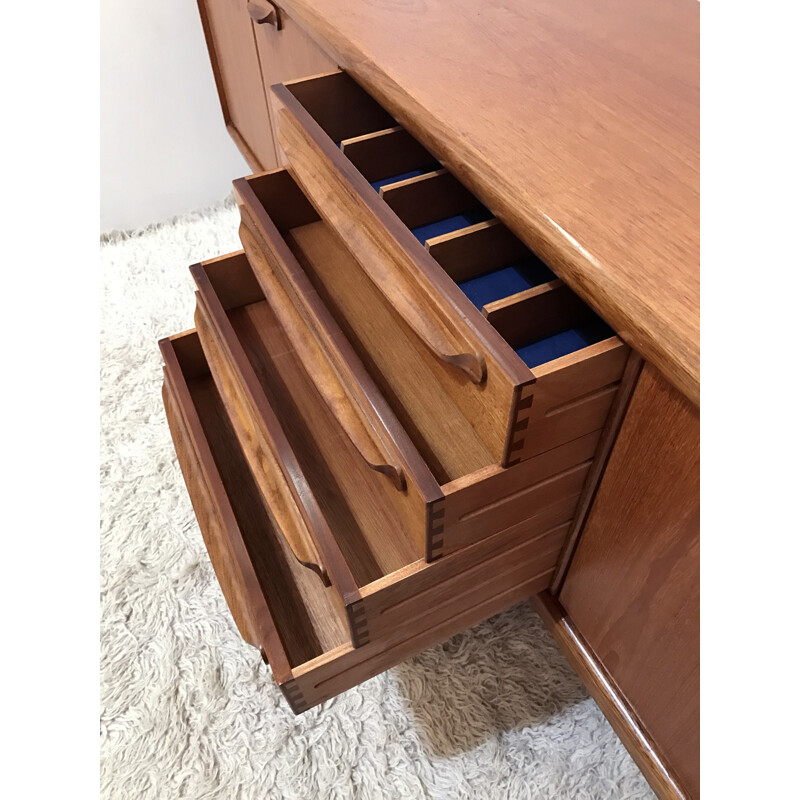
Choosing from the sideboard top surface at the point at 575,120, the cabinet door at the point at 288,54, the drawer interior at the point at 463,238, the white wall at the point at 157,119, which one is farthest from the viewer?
the white wall at the point at 157,119

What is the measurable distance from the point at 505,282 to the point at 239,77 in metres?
0.93

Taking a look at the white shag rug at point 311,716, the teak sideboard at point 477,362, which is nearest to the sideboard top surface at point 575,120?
the teak sideboard at point 477,362

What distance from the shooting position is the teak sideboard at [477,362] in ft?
1.45

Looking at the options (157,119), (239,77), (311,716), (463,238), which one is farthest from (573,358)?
(157,119)

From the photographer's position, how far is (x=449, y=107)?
1.76 feet

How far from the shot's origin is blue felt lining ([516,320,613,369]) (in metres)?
0.52

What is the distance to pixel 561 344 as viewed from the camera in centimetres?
52

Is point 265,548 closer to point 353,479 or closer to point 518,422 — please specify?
point 353,479

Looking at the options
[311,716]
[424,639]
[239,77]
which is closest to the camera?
[424,639]

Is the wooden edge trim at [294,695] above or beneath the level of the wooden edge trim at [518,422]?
beneath

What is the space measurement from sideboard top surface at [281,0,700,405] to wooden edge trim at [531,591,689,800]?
426 mm

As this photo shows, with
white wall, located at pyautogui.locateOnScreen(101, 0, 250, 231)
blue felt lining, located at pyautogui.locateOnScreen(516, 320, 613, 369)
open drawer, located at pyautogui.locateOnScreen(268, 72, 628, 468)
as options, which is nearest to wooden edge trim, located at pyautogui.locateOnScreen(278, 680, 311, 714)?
open drawer, located at pyautogui.locateOnScreen(268, 72, 628, 468)

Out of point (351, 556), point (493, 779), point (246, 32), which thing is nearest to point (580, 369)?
point (351, 556)

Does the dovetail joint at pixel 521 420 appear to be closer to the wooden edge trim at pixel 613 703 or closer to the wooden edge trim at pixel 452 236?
the wooden edge trim at pixel 452 236
